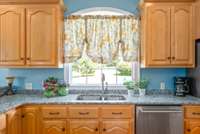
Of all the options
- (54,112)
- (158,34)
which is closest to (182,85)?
(158,34)

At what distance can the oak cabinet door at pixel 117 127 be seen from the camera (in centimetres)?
330

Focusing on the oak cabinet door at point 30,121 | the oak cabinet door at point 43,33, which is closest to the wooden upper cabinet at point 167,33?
the oak cabinet door at point 43,33

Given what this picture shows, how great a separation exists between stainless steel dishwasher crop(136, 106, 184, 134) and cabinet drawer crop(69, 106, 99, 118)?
540 mm

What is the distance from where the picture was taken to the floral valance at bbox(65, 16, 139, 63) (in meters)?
4.00

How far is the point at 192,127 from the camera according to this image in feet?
10.7

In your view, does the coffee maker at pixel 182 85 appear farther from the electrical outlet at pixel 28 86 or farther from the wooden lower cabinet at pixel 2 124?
the wooden lower cabinet at pixel 2 124

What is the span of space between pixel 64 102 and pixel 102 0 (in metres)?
1.73

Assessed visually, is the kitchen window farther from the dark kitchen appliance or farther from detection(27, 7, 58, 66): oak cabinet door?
the dark kitchen appliance

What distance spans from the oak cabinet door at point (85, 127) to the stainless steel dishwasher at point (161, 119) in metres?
0.56

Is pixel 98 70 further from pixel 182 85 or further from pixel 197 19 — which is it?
pixel 197 19

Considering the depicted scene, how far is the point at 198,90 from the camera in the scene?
357cm

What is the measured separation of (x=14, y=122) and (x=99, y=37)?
5.79ft

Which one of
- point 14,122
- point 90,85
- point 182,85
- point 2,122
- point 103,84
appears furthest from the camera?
point 90,85

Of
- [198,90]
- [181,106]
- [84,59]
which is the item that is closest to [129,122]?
[181,106]
